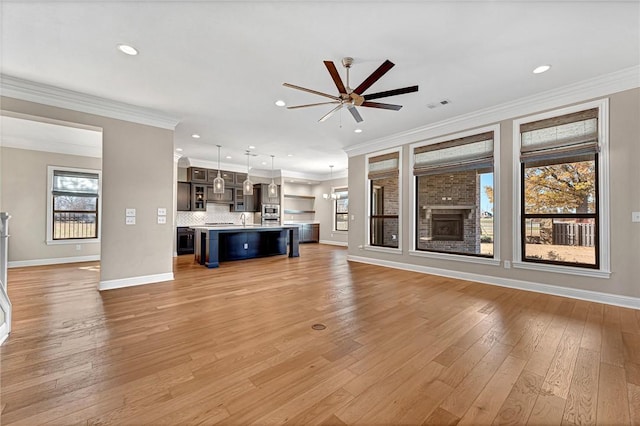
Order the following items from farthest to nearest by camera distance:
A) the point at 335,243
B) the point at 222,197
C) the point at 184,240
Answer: the point at 335,243, the point at 222,197, the point at 184,240

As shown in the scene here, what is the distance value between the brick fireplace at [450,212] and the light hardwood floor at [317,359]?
7.52ft

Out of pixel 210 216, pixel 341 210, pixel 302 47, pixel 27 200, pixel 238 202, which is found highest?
pixel 302 47

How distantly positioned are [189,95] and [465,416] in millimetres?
4645

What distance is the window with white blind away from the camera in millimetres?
3588

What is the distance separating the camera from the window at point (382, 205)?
20.7ft

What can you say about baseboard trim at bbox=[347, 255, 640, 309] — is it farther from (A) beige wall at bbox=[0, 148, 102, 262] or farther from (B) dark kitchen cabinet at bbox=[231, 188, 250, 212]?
(A) beige wall at bbox=[0, 148, 102, 262]

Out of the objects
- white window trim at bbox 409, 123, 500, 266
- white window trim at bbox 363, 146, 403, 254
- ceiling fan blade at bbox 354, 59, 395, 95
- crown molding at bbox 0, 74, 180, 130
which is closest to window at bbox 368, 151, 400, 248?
white window trim at bbox 363, 146, 403, 254

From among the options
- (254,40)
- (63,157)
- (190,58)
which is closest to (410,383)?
(254,40)

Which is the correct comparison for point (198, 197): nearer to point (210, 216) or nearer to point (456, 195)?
point (210, 216)

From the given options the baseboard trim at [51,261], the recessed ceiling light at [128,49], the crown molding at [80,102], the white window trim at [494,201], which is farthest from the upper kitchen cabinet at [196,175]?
the white window trim at [494,201]

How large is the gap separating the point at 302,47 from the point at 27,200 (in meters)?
7.21

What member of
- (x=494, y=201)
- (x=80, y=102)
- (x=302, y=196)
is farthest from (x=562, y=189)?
(x=302, y=196)

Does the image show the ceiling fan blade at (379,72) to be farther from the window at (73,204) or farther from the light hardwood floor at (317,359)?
the window at (73,204)

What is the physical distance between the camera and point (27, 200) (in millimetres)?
5898
